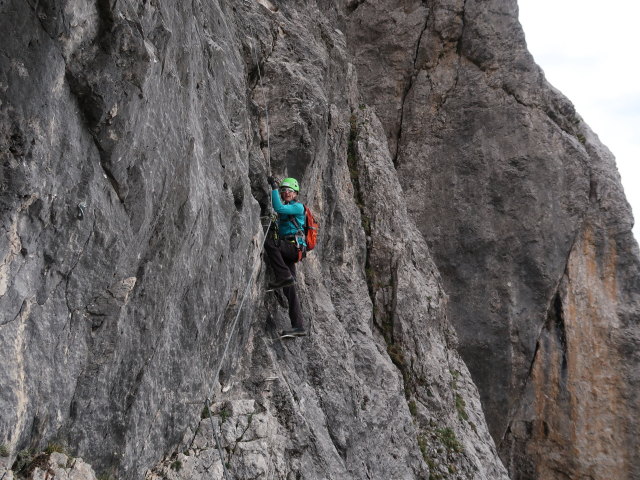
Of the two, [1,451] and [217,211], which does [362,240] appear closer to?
[217,211]

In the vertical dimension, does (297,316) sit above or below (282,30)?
below

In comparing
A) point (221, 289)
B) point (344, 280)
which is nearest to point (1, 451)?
point (221, 289)

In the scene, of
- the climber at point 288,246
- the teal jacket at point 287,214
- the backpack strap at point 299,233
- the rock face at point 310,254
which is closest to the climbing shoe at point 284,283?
the climber at point 288,246

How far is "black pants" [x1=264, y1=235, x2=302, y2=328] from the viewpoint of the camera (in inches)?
392

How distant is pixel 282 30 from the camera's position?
506 inches

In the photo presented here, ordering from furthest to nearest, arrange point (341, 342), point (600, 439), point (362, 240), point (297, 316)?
point (600, 439), point (362, 240), point (341, 342), point (297, 316)

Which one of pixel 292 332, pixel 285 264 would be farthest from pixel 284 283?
pixel 292 332

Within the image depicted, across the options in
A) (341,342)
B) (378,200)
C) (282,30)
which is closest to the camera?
(341,342)

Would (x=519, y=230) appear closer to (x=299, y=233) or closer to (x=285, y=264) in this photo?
(x=299, y=233)

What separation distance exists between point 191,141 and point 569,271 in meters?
17.3

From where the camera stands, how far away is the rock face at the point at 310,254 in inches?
210

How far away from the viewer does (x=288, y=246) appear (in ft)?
33.0

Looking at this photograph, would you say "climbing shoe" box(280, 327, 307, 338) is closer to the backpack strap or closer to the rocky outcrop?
the backpack strap


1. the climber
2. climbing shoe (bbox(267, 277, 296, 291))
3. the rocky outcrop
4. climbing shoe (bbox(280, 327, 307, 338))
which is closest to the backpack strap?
the climber
